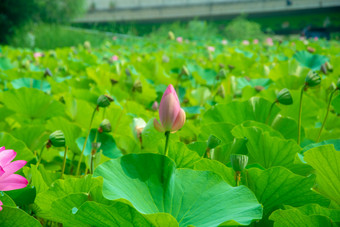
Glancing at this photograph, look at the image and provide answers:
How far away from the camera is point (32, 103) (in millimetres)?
757

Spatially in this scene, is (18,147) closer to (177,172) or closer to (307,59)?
(177,172)

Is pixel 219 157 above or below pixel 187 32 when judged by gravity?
above

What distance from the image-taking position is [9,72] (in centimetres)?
114

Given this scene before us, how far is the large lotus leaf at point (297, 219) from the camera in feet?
0.97

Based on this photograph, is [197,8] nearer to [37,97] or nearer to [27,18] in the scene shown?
[27,18]

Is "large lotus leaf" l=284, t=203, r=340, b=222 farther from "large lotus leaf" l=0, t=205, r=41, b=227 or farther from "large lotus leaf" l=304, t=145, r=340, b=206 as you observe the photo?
"large lotus leaf" l=0, t=205, r=41, b=227

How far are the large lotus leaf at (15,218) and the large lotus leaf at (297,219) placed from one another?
8.6 inches

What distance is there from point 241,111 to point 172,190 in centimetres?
30

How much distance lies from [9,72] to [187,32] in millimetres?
5478

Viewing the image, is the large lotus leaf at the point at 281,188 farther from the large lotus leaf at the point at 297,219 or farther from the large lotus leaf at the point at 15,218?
the large lotus leaf at the point at 15,218

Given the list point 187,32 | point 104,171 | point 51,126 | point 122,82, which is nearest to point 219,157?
point 104,171

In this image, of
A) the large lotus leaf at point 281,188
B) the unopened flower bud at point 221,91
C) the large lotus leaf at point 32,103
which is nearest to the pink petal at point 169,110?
the large lotus leaf at point 281,188

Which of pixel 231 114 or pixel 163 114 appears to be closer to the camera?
pixel 163 114

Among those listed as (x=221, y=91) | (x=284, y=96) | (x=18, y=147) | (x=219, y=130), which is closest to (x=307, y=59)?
(x=221, y=91)
